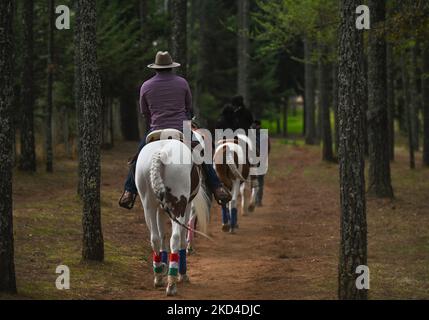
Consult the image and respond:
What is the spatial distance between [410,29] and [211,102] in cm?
3328

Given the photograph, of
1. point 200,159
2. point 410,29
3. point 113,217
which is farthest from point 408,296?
point 113,217

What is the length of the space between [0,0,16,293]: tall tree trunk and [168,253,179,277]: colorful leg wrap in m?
2.40

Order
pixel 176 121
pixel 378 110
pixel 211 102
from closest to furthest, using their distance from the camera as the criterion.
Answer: pixel 176 121, pixel 378 110, pixel 211 102

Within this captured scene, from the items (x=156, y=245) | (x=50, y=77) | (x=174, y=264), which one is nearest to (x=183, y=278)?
(x=156, y=245)

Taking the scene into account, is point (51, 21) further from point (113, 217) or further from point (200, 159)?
point (200, 159)

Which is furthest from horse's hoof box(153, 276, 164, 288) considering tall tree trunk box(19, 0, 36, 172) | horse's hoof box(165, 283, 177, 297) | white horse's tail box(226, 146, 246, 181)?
tall tree trunk box(19, 0, 36, 172)

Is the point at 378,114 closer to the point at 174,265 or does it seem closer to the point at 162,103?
the point at 162,103

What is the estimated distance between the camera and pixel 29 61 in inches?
928

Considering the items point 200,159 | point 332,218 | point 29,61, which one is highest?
point 29,61

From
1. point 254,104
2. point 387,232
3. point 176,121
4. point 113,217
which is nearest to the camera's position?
point 176,121

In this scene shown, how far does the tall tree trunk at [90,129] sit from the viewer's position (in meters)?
12.0

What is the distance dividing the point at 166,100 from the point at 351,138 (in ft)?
10.7

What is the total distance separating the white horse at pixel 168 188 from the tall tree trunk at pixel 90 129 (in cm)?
149
